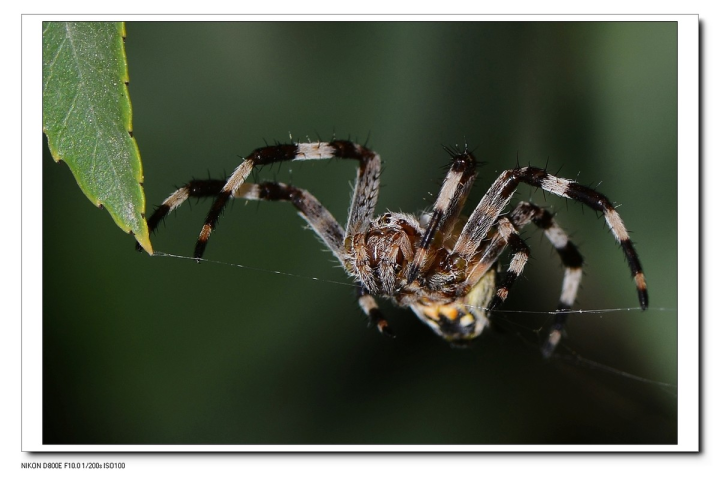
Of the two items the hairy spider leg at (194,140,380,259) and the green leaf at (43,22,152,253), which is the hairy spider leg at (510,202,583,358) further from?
the green leaf at (43,22,152,253)

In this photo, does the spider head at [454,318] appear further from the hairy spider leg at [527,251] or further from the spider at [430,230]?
the hairy spider leg at [527,251]

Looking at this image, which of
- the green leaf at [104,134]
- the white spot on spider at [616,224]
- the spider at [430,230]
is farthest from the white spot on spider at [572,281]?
the green leaf at [104,134]

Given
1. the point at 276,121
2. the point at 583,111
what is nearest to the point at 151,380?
the point at 276,121

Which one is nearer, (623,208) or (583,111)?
(623,208)

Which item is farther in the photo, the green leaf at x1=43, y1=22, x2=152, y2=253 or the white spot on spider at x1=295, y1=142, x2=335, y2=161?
the white spot on spider at x1=295, y1=142, x2=335, y2=161

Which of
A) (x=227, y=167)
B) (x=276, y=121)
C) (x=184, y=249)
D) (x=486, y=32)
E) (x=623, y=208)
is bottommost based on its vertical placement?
(x=184, y=249)

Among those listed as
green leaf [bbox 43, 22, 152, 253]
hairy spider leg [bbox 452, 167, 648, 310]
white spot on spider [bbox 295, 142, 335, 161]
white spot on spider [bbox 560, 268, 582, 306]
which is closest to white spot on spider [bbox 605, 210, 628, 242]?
hairy spider leg [bbox 452, 167, 648, 310]
